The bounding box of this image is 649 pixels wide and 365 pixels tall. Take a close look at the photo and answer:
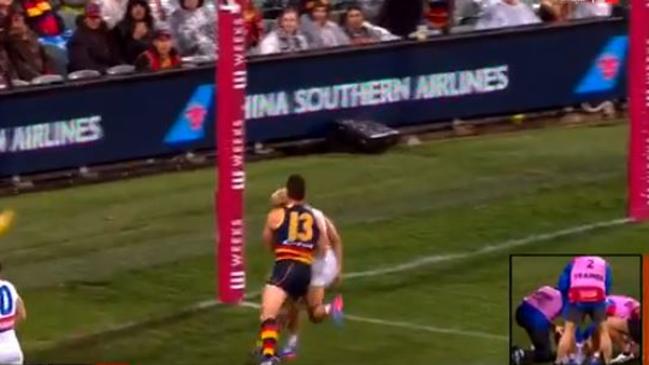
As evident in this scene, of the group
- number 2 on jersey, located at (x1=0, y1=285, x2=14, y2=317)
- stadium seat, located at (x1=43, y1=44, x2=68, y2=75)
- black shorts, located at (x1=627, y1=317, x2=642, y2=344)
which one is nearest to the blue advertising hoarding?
stadium seat, located at (x1=43, y1=44, x2=68, y2=75)

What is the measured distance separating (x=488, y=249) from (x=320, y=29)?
210 inches

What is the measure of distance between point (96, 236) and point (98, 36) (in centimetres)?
324

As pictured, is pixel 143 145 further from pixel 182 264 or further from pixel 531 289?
pixel 531 289

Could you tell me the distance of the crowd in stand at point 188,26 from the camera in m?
23.1

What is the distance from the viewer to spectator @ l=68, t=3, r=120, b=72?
76.5 ft

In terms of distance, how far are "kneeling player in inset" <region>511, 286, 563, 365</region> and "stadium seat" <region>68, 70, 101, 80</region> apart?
820 centimetres

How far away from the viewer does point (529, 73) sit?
26.9m

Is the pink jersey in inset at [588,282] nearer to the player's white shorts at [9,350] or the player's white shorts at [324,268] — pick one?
the player's white shorts at [324,268]

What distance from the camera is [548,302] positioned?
52.3 feet

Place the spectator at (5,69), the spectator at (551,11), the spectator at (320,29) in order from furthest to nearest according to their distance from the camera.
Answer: the spectator at (551,11) < the spectator at (320,29) < the spectator at (5,69)

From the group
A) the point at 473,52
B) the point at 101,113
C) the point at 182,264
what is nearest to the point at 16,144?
the point at 101,113

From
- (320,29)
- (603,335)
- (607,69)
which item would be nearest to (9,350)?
(603,335)

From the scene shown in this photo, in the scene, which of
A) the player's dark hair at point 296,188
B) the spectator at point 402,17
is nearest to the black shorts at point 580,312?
the player's dark hair at point 296,188

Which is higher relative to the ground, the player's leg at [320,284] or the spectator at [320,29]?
the spectator at [320,29]
